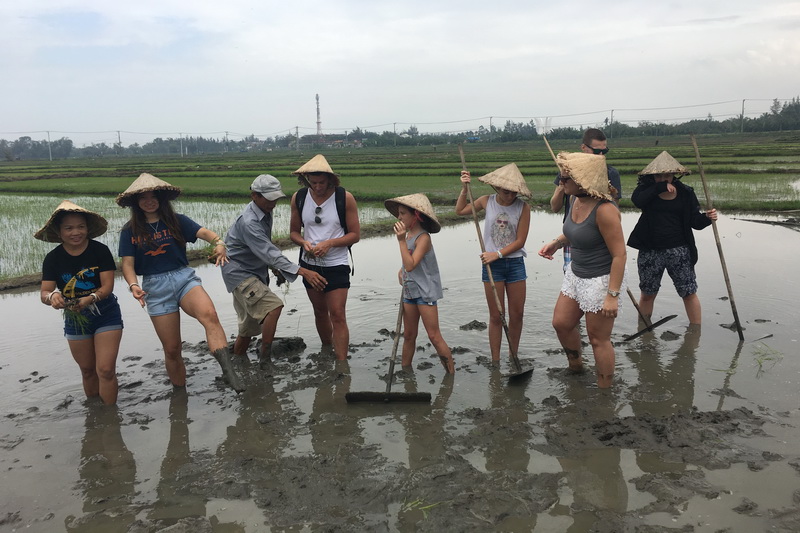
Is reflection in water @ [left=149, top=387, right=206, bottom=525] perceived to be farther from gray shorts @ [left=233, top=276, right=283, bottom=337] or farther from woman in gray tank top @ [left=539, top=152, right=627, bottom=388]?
woman in gray tank top @ [left=539, top=152, right=627, bottom=388]

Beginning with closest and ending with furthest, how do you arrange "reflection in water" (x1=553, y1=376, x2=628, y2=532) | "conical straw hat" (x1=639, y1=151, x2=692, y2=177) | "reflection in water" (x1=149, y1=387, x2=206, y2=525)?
1. "reflection in water" (x1=553, y1=376, x2=628, y2=532)
2. "reflection in water" (x1=149, y1=387, x2=206, y2=525)
3. "conical straw hat" (x1=639, y1=151, x2=692, y2=177)

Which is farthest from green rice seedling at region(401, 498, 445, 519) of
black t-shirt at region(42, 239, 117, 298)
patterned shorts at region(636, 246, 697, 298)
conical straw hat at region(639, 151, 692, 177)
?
conical straw hat at region(639, 151, 692, 177)

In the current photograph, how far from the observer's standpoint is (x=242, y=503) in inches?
128

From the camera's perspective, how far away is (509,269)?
193 inches

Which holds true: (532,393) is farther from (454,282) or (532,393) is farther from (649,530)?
(454,282)

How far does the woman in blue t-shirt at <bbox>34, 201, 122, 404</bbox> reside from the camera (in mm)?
4348

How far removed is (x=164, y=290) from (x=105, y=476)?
142 centimetres

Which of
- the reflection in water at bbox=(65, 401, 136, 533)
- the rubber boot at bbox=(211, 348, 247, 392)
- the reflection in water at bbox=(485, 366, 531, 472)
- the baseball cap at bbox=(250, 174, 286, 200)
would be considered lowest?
the reflection in water at bbox=(65, 401, 136, 533)

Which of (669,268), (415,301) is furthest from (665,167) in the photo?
(415,301)

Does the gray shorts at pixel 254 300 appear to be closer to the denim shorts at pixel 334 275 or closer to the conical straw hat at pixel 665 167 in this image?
the denim shorts at pixel 334 275

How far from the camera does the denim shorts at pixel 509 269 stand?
16.0ft

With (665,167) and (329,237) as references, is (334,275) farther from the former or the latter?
(665,167)

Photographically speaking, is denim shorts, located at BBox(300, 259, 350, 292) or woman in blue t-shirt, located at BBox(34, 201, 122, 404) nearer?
woman in blue t-shirt, located at BBox(34, 201, 122, 404)

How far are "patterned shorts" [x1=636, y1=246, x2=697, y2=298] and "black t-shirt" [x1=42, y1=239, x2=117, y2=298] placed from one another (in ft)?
14.8
